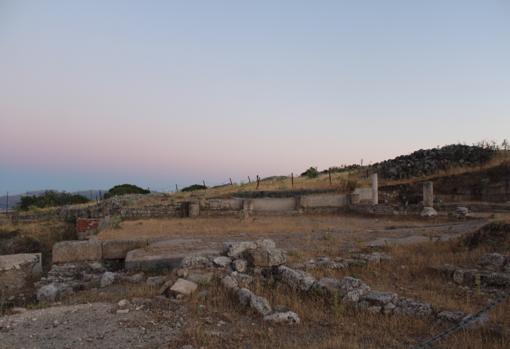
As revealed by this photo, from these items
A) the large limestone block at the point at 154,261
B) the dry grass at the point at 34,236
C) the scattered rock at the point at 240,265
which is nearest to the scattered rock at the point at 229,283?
the scattered rock at the point at 240,265

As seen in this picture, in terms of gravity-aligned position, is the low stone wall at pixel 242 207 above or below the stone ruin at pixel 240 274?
above

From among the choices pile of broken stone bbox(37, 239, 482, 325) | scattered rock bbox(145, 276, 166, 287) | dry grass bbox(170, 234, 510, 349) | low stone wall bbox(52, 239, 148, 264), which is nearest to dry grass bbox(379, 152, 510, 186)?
pile of broken stone bbox(37, 239, 482, 325)

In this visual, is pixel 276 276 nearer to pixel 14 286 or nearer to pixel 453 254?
pixel 453 254

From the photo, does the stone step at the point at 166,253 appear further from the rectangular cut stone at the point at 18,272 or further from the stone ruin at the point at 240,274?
the rectangular cut stone at the point at 18,272

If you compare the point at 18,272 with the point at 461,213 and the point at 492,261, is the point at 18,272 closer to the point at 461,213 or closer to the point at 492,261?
the point at 492,261

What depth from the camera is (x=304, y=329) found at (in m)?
4.53

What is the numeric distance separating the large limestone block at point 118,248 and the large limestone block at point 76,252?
0.48 feet

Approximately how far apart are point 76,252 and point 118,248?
1.01 metres

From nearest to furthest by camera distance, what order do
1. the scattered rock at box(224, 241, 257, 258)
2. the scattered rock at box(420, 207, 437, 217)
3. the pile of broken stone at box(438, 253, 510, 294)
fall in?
the pile of broken stone at box(438, 253, 510, 294) → the scattered rock at box(224, 241, 257, 258) → the scattered rock at box(420, 207, 437, 217)

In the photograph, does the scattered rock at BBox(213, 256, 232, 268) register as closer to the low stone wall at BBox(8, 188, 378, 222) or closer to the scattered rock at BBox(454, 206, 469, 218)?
the scattered rock at BBox(454, 206, 469, 218)

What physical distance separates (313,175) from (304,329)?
2980 cm

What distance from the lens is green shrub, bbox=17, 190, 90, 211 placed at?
3342 cm

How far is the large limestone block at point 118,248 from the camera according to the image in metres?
10.1

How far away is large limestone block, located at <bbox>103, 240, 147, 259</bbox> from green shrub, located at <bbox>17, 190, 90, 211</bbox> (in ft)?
84.5
